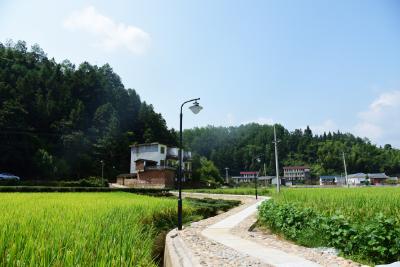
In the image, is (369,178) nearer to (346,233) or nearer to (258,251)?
(346,233)

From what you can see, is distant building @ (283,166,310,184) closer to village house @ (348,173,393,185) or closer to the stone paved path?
village house @ (348,173,393,185)

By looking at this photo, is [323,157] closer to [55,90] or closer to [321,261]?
[55,90]

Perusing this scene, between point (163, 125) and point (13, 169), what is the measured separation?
139 feet

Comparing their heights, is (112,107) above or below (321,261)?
above


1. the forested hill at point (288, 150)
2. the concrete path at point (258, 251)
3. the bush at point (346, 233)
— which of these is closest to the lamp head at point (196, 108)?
the concrete path at point (258, 251)

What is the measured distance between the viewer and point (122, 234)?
7.42 m

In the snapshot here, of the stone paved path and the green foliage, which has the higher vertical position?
the green foliage

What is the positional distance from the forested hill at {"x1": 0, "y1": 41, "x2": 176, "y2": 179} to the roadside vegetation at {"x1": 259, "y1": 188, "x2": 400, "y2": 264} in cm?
5612

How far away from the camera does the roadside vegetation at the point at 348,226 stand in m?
8.04

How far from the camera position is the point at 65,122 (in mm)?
73438

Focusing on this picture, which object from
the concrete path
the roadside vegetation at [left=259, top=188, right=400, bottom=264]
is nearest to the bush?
the roadside vegetation at [left=259, top=188, right=400, bottom=264]

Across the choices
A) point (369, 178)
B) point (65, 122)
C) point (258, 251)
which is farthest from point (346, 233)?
point (369, 178)

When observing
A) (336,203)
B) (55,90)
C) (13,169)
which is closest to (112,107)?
(55,90)

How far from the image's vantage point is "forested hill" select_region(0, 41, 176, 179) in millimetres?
61844
